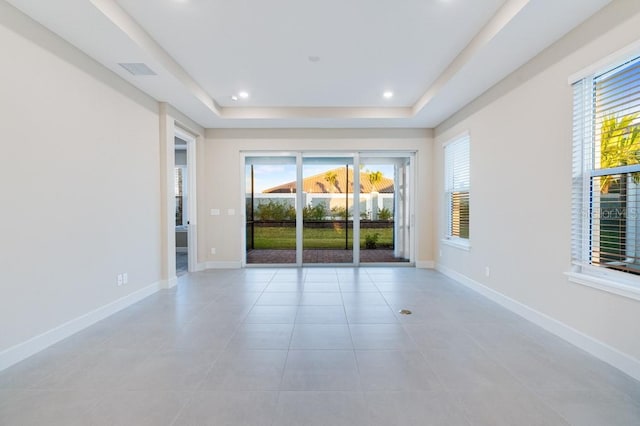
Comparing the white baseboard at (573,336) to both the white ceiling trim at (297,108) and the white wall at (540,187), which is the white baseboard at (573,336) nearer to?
the white wall at (540,187)

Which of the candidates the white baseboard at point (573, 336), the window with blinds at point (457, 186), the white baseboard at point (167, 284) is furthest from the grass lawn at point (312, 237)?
the white baseboard at point (573, 336)

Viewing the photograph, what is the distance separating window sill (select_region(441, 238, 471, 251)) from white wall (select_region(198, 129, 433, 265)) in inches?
25.8

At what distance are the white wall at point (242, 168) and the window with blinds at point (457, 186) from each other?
0.61m

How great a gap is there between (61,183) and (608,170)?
4864 millimetres

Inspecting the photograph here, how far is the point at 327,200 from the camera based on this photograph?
6.59 meters

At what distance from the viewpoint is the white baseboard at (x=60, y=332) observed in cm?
238

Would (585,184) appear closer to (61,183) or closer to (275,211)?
(61,183)

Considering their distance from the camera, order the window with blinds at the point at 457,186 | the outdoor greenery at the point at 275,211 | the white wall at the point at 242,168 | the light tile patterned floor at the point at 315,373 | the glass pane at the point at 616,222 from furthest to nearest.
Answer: the outdoor greenery at the point at 275,211, the white wall at the point at 242,168, the window with blinds at the point at 457,186, the glass pane at the point at 616,222, the light tile patterned floor at the point at 315,373

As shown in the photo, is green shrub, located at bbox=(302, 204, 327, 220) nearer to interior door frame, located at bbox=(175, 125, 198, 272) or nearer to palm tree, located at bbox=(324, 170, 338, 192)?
→ palm tree, located at bbox=(324, 170, 338, 192)

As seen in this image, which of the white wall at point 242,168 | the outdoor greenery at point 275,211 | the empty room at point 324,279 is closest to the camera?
the empty room at point 324,279

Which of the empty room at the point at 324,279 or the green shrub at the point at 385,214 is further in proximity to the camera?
the green shrub at the point at 385,214

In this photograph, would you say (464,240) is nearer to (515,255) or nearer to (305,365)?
(515,255)

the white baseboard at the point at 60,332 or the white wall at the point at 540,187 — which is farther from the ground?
the white wall at the point at 540,187

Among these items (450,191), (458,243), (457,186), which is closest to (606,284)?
(458,243)
